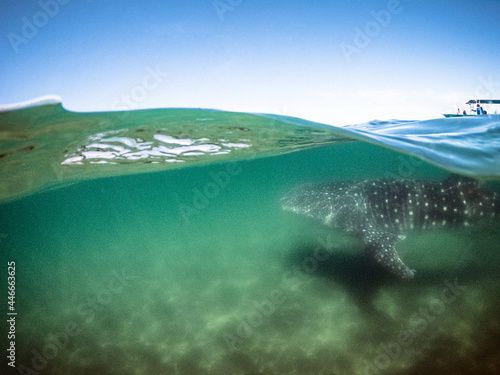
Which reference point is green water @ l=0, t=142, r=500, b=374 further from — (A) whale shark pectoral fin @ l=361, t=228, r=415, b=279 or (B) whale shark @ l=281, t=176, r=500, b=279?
(B) whale shark @ l=281, t=176, r=500, b=279

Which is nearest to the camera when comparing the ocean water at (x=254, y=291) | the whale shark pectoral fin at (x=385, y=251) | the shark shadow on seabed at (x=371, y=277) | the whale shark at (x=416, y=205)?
the ocean water at (x=254, y=291)

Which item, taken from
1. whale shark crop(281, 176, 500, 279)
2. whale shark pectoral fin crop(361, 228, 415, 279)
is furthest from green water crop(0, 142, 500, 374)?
whale shark crop(281, 176, 500, 279)

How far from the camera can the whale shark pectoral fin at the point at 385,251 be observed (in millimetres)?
5879

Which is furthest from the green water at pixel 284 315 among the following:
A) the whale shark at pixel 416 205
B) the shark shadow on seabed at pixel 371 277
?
the whale shark at pixel 416 205

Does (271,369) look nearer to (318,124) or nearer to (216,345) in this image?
(216,345)

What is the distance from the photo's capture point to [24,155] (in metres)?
9.37

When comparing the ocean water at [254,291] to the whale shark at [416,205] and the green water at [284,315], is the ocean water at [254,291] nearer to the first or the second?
the green water at [284,315]

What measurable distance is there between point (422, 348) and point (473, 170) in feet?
29.6

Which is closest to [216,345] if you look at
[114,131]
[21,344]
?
[21,344]

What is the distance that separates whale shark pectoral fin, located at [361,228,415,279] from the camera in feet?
19.3

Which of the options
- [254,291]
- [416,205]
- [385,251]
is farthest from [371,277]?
[254,291]

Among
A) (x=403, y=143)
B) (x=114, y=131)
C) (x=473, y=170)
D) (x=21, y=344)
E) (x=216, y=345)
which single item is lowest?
(x=21, y=344)

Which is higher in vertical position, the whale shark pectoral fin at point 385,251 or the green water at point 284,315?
the whale shark pectoral fin at point 385,251

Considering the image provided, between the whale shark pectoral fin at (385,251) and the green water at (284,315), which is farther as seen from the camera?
the whale shark pectoral fin at (385,251)
